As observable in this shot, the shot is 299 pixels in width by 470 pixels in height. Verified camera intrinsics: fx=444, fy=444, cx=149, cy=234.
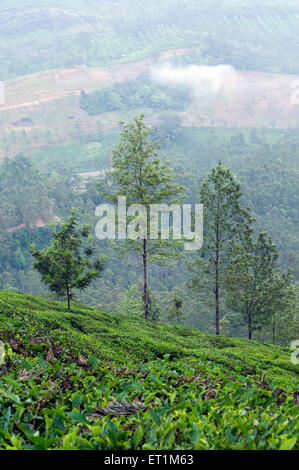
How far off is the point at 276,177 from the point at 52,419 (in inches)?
2558

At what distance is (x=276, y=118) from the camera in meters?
132

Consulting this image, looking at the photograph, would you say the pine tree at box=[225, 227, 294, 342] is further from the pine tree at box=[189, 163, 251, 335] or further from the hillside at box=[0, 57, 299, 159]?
the hillside at box=[0, 57, 299, 159]

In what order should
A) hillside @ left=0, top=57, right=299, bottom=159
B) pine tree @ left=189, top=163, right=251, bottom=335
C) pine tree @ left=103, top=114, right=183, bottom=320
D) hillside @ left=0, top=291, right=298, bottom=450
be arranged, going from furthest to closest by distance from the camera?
hillside @ left=0, top=57, right=299, bottom=159
pine tree @ left=189, top=163, right=251, bottom=335
pine tree @ left=103, top=114, right=183, bottom=320
hillside @ left=0, top=291, right=298, bottom=450

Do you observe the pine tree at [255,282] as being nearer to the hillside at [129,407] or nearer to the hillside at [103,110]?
the hillside at [129,407]

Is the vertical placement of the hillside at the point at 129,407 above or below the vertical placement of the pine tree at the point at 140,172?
below

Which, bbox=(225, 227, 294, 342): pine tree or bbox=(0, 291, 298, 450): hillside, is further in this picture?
bbox=(225, 227, 294, 342): pine tree

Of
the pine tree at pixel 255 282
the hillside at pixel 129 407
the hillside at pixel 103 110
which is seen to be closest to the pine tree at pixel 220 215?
the pine tree at pixel 255 282

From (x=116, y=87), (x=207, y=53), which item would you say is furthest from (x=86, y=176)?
(x=207, y=53)

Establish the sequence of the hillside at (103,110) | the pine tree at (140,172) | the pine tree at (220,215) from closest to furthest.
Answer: the pine tree at (140,172), the pine tree at (220,215), the hillside at (103,110)

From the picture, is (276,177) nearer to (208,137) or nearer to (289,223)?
(289,223)

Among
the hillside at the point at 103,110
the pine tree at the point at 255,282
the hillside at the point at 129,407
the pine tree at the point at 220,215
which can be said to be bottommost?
the pine tree at the point at 255,282

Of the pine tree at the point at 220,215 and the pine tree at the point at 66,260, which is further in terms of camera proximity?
the pine tree at the point at 220,215

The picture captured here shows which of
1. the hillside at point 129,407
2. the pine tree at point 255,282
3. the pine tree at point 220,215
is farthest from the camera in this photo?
the pine tree at point 255,282

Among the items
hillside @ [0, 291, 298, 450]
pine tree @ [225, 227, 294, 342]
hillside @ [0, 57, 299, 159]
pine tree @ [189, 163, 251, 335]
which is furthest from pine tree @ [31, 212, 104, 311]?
hillside @ [0, 57, 299, 159]
